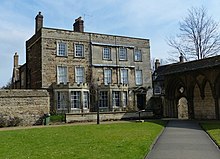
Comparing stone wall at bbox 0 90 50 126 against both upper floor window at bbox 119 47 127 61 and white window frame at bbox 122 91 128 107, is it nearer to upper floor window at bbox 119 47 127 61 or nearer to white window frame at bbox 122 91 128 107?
white window frame at bbox 122 91 128 107

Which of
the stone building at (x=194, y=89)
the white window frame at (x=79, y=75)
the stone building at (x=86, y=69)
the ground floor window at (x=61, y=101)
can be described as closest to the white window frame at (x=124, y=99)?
the stone building at (x=86, y=69)

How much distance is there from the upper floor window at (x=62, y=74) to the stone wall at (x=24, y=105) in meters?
4.86

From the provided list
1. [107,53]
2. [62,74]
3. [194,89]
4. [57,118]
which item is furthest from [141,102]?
[57,118]

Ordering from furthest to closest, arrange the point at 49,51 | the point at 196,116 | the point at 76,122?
the point at 49,51
the point at 196,116
the point at 76,122

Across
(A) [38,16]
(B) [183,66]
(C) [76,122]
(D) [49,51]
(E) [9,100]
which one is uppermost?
(A) [38,16]

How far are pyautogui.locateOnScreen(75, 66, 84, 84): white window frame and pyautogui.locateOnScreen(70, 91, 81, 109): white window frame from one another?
2287mm

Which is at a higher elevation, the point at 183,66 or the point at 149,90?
the point at 183,66

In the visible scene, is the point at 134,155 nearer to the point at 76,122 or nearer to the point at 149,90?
the point at 76,122

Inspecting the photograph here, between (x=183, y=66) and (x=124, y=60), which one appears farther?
(x=124, y=60)

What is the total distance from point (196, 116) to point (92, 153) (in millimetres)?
21739

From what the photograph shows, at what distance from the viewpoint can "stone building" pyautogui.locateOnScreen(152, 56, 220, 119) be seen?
26453 millimetres

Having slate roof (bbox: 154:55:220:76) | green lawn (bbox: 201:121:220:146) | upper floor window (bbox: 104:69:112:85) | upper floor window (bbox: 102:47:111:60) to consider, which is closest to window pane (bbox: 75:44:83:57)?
upper floor window (bbox: 102:47:111:60)

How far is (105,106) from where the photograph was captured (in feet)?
110

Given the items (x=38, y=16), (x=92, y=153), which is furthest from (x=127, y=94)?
(x=92, y=153)
